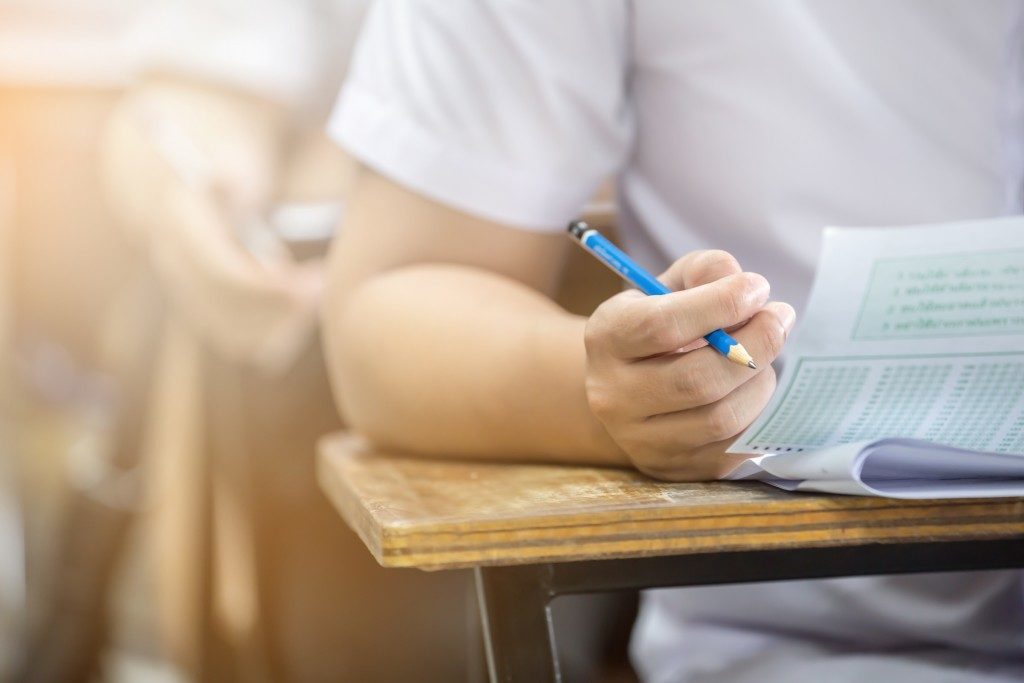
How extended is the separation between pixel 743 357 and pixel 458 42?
34 centimetres

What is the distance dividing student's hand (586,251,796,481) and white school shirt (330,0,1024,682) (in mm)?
204

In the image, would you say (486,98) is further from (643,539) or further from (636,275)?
(643,539)

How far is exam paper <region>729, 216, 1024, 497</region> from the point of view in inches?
14.7

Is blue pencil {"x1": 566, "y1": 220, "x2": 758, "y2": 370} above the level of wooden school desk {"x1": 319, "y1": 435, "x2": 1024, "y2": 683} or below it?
above

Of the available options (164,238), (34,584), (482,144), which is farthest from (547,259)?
(34,584)

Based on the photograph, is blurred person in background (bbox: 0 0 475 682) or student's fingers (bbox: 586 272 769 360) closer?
student's fingers (bbox: 586 272 769 360)

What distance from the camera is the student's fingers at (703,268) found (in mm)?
405

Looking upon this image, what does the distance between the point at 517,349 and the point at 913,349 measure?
20cm

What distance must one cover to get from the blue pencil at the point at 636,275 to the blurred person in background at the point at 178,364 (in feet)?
2.87

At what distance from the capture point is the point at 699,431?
403 millimetres

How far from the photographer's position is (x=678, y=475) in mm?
425

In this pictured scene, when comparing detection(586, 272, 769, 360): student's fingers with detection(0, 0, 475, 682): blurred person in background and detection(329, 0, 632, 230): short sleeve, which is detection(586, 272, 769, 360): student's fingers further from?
detection(0, 0, 475, 682): blurred person in background

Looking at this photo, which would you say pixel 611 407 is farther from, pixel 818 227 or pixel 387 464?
pixel 818 227

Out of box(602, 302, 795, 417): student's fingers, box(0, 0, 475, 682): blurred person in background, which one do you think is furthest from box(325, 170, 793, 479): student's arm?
box(0, 0, 475, 682): blurred person in background
